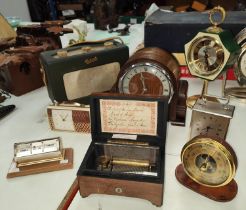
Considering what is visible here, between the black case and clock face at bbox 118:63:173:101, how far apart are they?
42 centimetres

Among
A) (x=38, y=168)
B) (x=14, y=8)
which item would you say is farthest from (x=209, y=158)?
(x=14, y=8)

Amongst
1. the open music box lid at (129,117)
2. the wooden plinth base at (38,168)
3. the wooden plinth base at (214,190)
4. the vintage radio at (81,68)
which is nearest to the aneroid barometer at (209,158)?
the wooden plinth base at (214,190)

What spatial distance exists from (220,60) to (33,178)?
30.8 inches

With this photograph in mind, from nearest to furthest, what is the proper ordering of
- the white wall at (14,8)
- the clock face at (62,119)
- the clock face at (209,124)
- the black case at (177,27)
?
the clock face at (209,124), the clock face at (62,119), the black case at (177,27), the white wall at (14,8)

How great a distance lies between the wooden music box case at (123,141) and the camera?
797mm

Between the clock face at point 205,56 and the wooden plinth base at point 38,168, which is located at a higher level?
the clock face at point 205,56

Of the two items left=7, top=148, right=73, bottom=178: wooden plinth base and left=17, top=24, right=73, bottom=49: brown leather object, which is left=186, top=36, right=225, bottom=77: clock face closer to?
left=7, top=148, right=73, bottom=178: wooden plinth base

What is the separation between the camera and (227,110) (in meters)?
0.85

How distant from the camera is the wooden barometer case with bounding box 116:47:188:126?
106 cm

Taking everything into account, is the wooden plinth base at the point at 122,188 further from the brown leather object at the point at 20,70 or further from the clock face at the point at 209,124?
the brown leather object at the point at 20,70

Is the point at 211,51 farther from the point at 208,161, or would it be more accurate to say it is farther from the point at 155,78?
the point at 208,161

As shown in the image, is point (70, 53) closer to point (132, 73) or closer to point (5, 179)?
point (132, 73)

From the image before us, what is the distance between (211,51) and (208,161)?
0.44 metres

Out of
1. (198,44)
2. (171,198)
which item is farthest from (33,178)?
(198,44)
